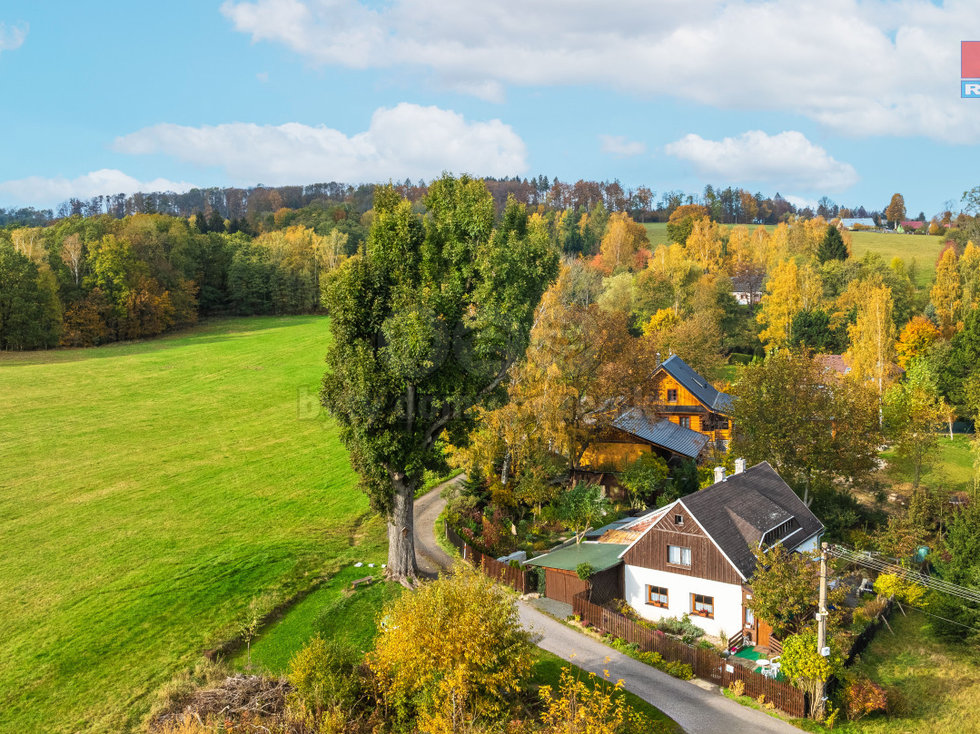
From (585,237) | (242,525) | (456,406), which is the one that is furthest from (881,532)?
(585,237)

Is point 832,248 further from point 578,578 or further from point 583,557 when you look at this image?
point 578,578

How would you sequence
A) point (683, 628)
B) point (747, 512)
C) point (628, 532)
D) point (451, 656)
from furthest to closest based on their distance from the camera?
point (628, 532), point (747, 512), point (683, 628), point (451, 656)

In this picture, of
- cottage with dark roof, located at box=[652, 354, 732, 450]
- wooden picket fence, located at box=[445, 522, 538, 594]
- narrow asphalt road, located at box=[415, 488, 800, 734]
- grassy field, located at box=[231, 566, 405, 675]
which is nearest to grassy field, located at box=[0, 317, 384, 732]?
grassy field, located at box=[231, 566, 405, 675]

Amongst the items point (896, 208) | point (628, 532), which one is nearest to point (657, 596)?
point (628, 532)

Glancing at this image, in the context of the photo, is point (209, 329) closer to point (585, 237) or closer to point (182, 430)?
point (182, 430)

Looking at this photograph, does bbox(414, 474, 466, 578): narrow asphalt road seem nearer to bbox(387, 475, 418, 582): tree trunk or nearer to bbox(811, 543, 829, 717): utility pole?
bbox(387, 475, 418, 582): tree trunk

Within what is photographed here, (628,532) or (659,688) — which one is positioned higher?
(628,532)

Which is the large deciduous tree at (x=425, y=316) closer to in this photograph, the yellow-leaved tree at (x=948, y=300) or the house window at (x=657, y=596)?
the house window at (x=657, y=596)
